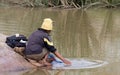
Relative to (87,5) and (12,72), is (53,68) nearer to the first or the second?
(12,72)

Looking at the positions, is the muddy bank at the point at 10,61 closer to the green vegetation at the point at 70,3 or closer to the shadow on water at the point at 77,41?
the shadow on water at the point at 77,41

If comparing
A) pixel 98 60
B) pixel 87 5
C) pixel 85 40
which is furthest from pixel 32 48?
pixel 87 5

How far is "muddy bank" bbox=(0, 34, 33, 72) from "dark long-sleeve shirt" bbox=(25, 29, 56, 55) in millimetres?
264

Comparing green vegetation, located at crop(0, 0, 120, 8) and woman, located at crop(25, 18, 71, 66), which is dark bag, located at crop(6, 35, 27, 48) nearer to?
woman, located at crop(25, 18, 71, 66)

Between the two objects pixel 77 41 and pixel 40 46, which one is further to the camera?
pixel 77 41

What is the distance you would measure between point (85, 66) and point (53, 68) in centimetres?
80

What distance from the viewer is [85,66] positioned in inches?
379

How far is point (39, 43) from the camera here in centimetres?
919

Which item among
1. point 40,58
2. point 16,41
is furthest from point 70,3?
point 40,58

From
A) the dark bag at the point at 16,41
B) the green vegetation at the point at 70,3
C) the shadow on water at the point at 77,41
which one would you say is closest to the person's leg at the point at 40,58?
the dark bag at the point at 16,41

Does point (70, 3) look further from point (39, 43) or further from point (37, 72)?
point (37, 72)

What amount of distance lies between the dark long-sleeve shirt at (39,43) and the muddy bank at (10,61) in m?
0.26

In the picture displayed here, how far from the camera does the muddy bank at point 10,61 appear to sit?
8.82 metres

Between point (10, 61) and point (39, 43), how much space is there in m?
0.77
